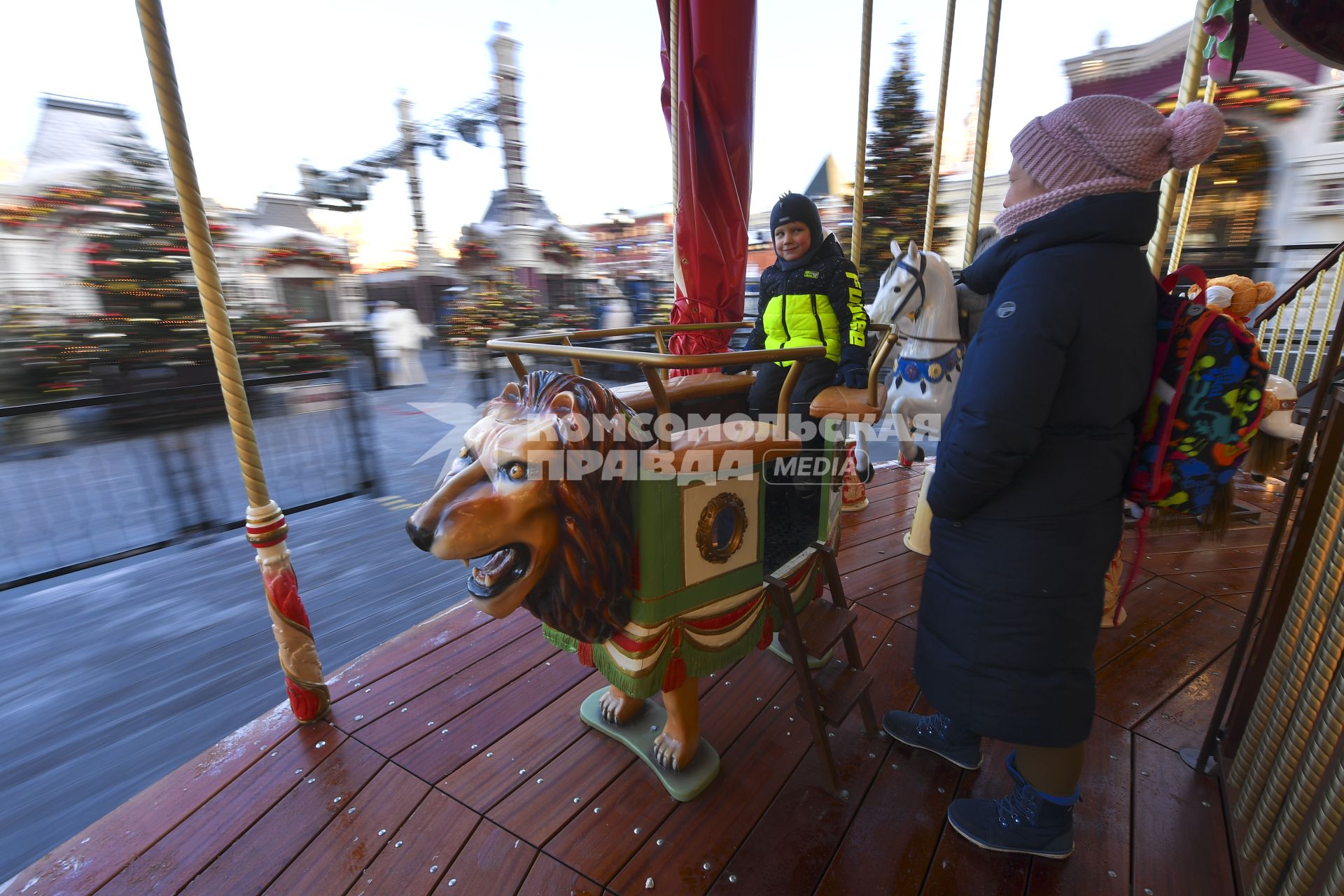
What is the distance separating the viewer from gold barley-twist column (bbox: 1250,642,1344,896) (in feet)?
3.15

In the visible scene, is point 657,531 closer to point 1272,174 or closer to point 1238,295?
point 1238,295

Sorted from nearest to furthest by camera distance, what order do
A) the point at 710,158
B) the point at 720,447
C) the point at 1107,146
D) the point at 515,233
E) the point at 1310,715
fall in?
the point at 1107,146, the point at 1310,715, the point at 720,447, the point at 710,158, the point at 515,233

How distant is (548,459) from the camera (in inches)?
43.9

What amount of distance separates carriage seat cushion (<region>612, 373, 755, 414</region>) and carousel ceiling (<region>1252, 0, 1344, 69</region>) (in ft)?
4.91

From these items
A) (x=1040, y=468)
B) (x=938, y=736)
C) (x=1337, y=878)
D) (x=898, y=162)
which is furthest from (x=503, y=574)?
(x=898, y=162)

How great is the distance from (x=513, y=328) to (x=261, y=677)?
5533mm

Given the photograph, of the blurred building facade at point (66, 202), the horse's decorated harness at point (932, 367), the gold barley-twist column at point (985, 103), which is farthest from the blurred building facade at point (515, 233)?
the gold barley-twist column at point (985, 103)

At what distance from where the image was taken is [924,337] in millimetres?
2824

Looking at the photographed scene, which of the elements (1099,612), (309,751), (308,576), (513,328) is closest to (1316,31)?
(1099,612)

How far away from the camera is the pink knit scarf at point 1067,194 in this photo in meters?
0.95

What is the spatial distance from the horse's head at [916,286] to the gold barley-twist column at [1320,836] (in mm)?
2152

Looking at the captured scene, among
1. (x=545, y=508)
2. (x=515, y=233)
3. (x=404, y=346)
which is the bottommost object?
(x=404, y=346)

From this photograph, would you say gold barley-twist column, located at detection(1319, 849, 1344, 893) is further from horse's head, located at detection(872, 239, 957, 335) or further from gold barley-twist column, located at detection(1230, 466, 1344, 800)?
horse's head, located at detection(872, 239, 957, 335)

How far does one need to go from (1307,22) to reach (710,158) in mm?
1646
